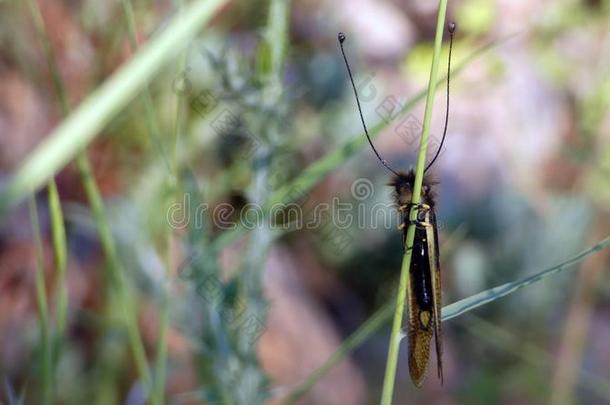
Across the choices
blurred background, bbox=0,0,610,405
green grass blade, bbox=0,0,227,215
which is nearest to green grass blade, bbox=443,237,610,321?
blurred background, bbox=0,0,610,405

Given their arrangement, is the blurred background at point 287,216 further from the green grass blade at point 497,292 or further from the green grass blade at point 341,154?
the green grass blade at point 497,292

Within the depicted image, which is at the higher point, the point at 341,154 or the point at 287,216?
the point at 341,154

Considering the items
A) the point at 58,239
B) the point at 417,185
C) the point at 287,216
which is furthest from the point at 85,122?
the point at 287,216

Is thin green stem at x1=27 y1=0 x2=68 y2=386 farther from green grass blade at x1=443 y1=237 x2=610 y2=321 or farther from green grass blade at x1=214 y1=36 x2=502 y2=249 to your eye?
green grass blade at x1=443 y1=237 x2=610 y2=321

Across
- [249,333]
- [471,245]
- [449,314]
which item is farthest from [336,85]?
[449,314]

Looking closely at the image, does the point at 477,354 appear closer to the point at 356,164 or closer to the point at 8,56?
the point at 356,164

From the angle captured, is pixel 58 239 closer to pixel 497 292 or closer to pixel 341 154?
pixel 341 154

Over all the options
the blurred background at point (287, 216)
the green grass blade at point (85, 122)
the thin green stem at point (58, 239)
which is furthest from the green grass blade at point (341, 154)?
the green grass blade at point (85, 122)

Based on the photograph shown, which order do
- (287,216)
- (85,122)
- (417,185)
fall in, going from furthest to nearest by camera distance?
(287,216), (417,185), (85,122)

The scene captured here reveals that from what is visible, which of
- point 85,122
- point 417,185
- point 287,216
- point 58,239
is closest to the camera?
point 85,122
